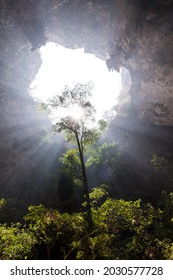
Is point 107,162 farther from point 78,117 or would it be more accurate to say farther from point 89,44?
point 89,44

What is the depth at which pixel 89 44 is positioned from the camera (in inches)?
2116

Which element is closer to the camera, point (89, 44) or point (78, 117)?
point (78, 117)

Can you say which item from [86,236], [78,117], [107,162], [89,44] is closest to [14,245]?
[86,236]

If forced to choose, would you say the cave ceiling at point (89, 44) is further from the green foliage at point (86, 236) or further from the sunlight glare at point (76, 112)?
the green foliage at point (86, 236)

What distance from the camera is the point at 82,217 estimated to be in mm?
13531

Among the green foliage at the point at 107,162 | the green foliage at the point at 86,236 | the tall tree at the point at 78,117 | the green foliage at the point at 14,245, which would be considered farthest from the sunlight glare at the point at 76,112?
the green foliage at the point at 107,162

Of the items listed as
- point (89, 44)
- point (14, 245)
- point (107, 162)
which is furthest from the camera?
point (89, 44)

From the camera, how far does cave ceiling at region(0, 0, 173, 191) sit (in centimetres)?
2998

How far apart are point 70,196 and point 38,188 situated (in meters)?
8.85

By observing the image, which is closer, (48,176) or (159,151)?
(48,176)

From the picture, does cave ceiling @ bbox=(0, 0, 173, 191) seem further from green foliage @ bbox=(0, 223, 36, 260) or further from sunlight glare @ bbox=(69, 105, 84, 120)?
green foliage @ bbox=(0, 223, 36, 260)
